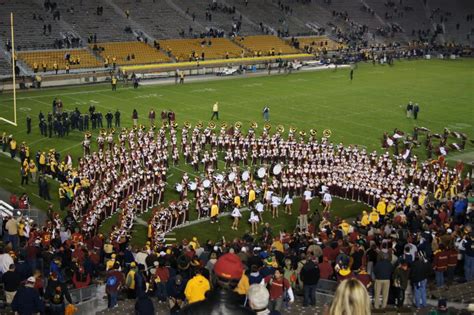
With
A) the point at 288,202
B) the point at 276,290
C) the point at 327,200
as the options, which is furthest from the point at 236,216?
the point at 276,290

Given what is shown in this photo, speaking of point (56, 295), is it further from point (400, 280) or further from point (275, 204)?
point (275, 204)

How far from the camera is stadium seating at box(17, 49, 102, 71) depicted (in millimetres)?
40369

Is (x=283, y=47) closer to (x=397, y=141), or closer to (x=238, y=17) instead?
(x=238, y=17)

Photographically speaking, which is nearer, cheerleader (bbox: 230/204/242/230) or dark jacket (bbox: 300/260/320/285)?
dark jacket (bbox: 300/260/320/285)

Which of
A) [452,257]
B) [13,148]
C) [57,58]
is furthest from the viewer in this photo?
[57,58]

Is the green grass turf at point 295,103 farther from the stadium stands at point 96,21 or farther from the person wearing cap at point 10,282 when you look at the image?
the person wearing cap at point 10,282

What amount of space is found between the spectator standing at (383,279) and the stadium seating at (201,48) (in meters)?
36.5

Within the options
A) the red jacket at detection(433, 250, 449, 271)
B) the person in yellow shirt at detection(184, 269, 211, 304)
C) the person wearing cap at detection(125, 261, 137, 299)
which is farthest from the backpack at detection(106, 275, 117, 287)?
the red jacket at detection(433, 250, 449, 271)

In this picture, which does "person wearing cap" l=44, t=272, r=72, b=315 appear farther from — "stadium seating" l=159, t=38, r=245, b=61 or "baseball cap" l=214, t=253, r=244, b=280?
"stadium seating" l=159, t=38, r=245, b=61

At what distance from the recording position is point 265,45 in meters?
52.2

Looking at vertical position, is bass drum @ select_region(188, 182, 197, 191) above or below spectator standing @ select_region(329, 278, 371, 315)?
below

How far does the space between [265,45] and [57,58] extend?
16.3 m

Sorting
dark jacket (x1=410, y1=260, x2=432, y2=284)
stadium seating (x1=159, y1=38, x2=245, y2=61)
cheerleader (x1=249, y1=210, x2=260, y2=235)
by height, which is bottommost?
cheerleader (x1=249, y1=210, x2=260, y2=235)

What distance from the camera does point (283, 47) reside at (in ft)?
174
